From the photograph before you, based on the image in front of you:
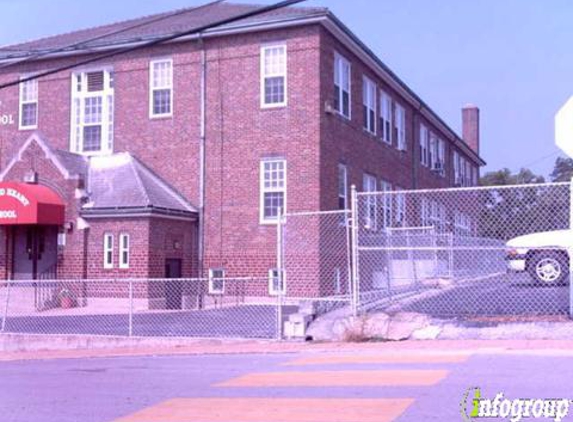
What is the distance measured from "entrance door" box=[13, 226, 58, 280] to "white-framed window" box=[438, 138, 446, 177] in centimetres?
2075

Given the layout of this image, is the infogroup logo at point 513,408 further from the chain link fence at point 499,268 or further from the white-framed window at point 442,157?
the white-framed window at point 442,157

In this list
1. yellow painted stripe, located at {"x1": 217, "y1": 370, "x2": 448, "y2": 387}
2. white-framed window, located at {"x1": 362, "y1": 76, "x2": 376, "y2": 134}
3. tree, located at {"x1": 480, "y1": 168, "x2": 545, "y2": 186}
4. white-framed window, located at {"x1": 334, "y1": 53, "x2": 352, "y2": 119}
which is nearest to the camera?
yellow painted stripe, located at {"x1": 217, "y1": 370, "x2": 448, "y2": 387}

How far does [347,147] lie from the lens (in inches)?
990

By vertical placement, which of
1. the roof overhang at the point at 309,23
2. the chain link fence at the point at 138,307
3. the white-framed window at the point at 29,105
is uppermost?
the roof overhang at the point at 309,23

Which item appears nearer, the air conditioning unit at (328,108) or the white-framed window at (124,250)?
the white-framed window at (124,250)

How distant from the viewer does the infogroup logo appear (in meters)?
7.18

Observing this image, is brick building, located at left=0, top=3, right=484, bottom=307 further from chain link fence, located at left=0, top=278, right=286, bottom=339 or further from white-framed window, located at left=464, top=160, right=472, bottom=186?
white-framed window, located at left=464, top=160, right=472, bottom=186

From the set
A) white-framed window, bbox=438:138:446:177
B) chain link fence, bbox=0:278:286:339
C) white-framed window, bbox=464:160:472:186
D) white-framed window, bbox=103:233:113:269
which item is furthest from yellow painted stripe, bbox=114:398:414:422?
white-framed window, bbox=464:160:472:186

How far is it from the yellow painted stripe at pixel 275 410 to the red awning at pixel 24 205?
47.9 feet

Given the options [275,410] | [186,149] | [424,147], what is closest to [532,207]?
[186,149]

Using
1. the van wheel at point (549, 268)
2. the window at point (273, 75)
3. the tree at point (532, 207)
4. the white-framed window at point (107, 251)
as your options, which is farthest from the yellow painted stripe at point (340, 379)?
the window at point (273, 75)

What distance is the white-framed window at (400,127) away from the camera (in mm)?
31312

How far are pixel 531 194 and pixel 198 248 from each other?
Answer: 1049 cm

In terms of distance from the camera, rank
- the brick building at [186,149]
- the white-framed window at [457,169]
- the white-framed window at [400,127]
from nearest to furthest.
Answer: the brick building at [186,149], the white-framed window at [400,127], the white-framed window at [457,169]
